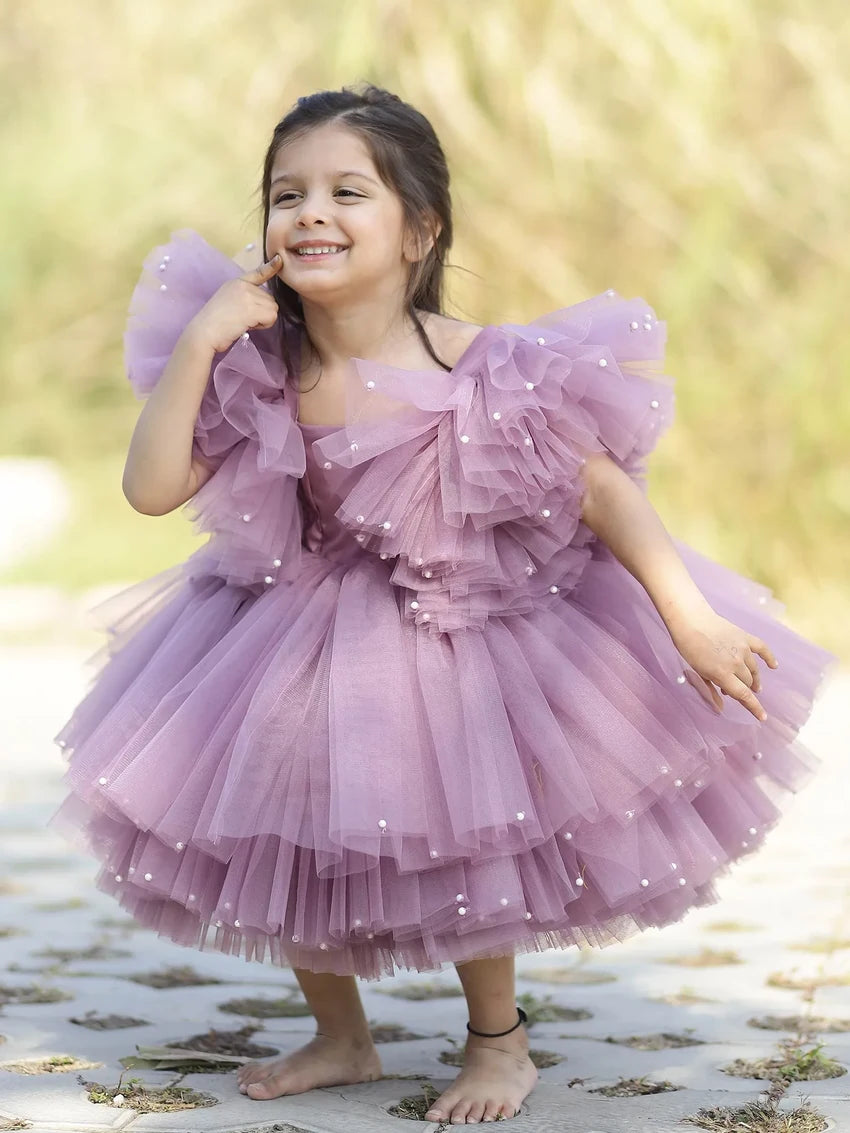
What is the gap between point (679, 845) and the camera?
60.5 inches

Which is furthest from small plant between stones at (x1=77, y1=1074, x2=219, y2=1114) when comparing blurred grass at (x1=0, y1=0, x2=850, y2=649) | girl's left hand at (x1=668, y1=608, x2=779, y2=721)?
blurred grass at (x1=0, y1=0, x2=850, y2=649)

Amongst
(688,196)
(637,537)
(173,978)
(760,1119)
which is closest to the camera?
(760,1119)

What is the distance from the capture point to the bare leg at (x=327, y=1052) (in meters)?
1.61

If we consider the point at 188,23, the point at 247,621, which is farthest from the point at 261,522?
the point at 188,23

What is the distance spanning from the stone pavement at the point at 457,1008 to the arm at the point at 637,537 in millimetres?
379

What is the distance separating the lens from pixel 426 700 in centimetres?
152

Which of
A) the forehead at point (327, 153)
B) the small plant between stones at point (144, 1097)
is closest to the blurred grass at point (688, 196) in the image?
the forehead at point (327, 153)

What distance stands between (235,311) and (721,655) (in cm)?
64

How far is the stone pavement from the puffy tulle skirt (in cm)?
17

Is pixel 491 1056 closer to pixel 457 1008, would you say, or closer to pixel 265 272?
pixel 457 1008

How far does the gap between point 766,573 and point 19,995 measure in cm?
A: 328

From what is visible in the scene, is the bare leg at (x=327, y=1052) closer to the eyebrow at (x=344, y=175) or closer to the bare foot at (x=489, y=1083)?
the bare foot at (x=489, y=1083)

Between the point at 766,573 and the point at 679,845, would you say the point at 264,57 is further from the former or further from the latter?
the point at 679,845

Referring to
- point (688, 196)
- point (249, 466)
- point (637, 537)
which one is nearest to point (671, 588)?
point (637, 537)
